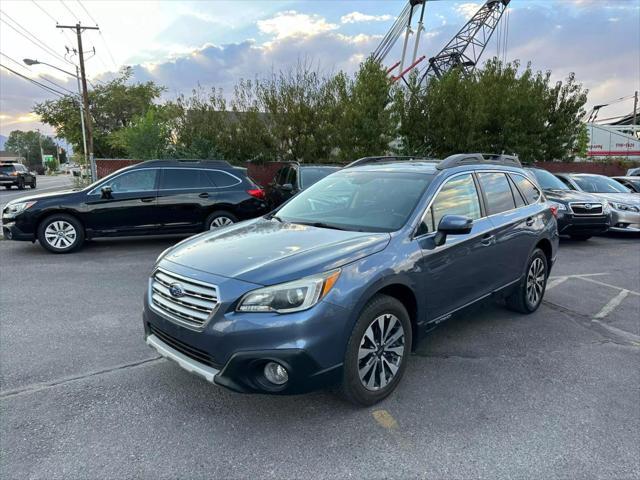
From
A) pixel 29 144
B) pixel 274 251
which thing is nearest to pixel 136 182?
pixel 274 251

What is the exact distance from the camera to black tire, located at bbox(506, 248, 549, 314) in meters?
4.95

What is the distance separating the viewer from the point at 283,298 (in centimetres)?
263

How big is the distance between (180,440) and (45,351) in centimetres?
200

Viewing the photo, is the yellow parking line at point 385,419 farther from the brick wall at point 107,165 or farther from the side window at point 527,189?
the brick wall at point 107,165

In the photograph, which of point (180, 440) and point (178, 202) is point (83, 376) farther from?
point (178, 202)

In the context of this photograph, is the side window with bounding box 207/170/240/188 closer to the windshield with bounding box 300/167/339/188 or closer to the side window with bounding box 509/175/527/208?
the windshield with bounding box 300/167/339/188

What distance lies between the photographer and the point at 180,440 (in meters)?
2.72

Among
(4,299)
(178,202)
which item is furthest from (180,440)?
(178,202)

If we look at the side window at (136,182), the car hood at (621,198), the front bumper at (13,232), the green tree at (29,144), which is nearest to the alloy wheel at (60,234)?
the front bumper at (13,232)

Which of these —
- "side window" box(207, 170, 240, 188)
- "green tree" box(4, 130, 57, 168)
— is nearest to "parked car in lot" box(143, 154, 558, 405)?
"side window" box(207, 170, 240, 188)

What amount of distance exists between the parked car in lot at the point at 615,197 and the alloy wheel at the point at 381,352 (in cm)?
924

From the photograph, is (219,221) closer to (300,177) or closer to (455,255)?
(300,177)

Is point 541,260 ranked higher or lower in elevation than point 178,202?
lower

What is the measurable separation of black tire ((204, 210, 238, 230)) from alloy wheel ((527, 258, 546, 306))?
224 inches
